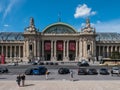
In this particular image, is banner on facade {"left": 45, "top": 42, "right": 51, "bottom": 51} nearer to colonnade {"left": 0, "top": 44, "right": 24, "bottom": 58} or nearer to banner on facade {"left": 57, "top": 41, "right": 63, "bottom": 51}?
banner on facade {"left": 57, "top": 41, "right": 63, "bottom": 51}

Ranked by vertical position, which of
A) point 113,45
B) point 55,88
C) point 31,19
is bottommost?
point 55,88

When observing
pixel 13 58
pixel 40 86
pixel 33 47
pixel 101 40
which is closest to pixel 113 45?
pixel 101 40

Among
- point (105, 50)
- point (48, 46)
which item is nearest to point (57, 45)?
point (48, 46)

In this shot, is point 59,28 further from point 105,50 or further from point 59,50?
point 105,50

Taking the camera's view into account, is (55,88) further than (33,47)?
No

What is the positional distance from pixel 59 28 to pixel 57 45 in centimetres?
1171

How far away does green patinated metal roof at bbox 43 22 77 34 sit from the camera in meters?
183

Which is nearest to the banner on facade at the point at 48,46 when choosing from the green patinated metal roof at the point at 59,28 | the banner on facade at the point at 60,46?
the banner on facade at the point at 60,46

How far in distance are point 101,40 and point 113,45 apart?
11713 millimetres

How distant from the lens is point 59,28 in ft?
606

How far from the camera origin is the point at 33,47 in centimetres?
17662

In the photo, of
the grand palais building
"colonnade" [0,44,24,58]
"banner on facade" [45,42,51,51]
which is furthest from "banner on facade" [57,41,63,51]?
"colonnade" [0,44,24,58]

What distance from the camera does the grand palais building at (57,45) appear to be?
176 metres

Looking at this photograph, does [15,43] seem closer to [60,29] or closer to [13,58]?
[13,58]
